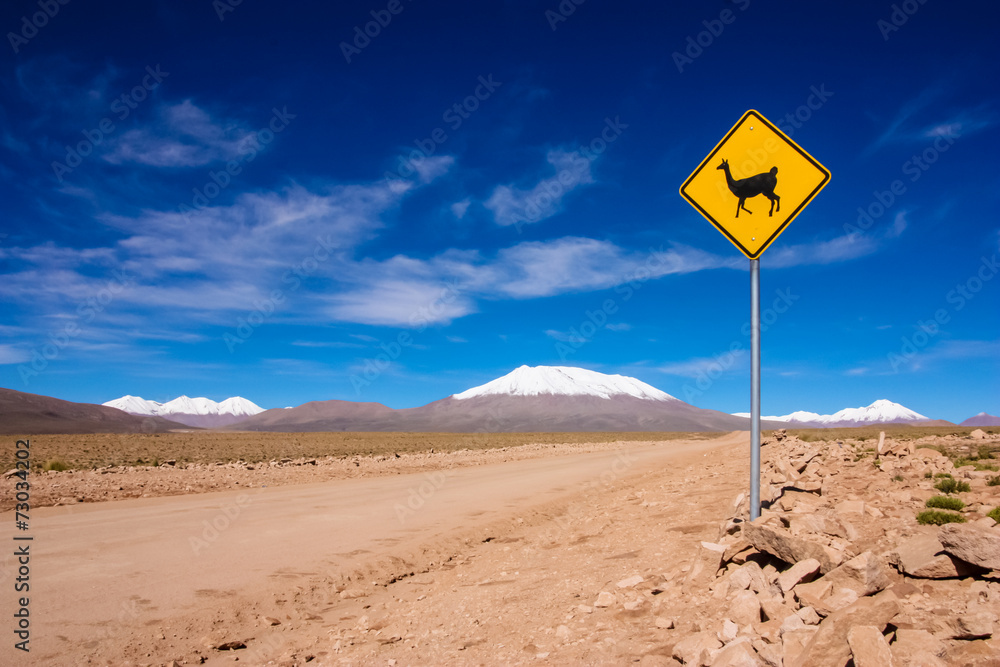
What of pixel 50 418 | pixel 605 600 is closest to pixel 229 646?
pixel 605 600

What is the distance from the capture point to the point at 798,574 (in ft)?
14.7

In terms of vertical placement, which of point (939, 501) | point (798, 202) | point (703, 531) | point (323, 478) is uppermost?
point (798, 202)

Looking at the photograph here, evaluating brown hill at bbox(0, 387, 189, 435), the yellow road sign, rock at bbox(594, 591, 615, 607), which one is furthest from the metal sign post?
brown hill at bbox(0, 387, 189, 435)

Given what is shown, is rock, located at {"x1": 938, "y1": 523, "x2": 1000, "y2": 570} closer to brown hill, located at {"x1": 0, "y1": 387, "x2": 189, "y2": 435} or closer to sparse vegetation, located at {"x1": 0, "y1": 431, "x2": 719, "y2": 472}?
sparse vegetation, located at {"x1": 0, "y1": 431, "x2": 719, "y2": 472}

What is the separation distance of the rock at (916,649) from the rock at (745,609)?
1136 millimetres

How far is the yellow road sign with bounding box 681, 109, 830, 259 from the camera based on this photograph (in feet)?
18.4

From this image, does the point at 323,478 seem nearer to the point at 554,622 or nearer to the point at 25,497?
the point at 25,497

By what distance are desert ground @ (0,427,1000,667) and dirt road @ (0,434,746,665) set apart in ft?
0.13

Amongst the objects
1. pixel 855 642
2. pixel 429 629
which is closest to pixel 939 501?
pixel 855 642

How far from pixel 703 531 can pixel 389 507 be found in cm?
940

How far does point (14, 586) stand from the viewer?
7633mm

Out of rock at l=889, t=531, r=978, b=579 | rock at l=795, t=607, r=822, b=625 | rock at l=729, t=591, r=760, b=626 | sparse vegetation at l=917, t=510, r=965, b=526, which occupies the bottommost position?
rock at l=729, t=591, r=760, b=626

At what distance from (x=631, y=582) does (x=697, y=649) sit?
222cm

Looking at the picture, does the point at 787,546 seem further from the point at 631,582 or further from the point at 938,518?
the point at 938,518
